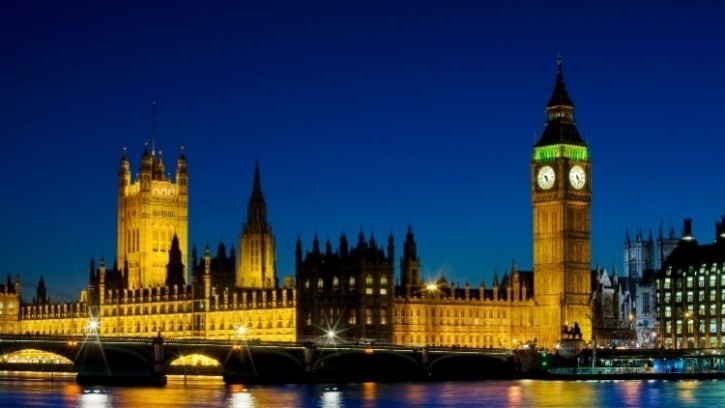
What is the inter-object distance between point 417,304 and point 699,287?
2975cm

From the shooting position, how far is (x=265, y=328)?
16300 cm

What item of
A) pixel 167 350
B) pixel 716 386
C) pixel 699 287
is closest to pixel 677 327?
pixel 699 287

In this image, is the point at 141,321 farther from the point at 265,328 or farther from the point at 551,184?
the point at 551,184

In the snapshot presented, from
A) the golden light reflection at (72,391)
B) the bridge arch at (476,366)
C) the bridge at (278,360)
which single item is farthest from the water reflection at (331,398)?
the bridge arch at (476,366)

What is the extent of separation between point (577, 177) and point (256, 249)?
41095 mm

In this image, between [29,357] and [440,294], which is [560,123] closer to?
[440,294]

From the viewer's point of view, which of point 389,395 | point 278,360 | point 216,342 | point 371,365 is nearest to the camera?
point 389,395

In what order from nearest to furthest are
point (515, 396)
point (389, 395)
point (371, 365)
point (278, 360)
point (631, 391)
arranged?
point (515, 396), point (389, 395), point (631, 391), point (278, 360), point (371, 365)

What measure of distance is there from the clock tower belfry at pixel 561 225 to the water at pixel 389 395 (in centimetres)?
2594

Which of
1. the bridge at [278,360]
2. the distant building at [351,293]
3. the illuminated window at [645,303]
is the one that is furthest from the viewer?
the illuminated window at [645,303]

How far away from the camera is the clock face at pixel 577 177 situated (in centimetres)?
16062

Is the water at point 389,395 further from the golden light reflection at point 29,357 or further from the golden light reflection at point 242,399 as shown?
the golden light reflection at point 29,357

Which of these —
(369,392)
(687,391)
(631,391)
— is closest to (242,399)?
(369,392)

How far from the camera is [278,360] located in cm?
13800
